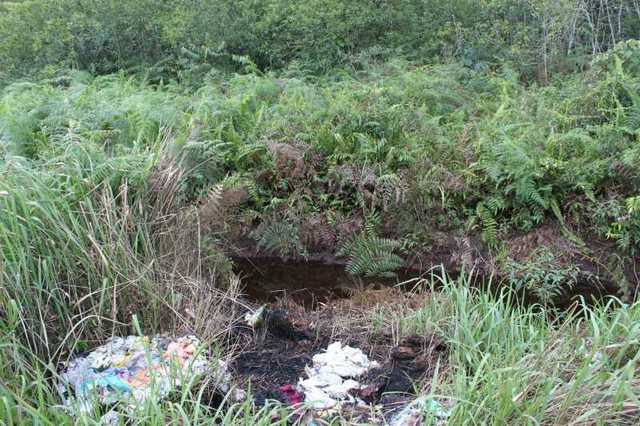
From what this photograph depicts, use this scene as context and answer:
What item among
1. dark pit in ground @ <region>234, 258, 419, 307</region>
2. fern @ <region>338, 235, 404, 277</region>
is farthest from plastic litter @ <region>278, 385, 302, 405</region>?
fern @ <region>338, 235, 404, 277</region>

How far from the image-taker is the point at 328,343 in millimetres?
3998

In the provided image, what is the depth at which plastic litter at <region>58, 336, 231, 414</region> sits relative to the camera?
2729mm

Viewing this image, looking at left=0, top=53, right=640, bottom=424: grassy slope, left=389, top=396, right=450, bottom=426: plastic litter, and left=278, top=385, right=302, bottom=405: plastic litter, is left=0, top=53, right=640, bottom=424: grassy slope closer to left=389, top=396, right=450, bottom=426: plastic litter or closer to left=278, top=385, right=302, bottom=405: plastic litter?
left=389, top=396, right=450, bottom=426: plastic litter

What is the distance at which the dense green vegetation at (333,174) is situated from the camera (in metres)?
3.19

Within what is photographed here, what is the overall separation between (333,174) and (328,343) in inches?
98.3

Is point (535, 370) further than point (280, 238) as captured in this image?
No

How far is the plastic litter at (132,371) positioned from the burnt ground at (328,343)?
333 millimetres

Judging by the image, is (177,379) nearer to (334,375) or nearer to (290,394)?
(290,394)

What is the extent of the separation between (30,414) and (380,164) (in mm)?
4194

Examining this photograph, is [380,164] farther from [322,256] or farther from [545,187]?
[545,187]

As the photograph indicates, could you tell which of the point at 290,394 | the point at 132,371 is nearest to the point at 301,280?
the point at 290,394

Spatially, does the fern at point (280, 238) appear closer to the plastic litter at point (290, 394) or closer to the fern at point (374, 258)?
the fern at point (374, 258)

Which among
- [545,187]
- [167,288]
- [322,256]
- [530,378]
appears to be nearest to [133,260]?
[167,288]

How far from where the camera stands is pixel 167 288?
151 inches
